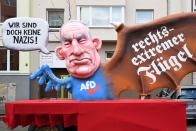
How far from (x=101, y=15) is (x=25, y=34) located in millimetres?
19469

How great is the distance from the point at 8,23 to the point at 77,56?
6.47 ft

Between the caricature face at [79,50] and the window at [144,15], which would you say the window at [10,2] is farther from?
the caricature face at [79,50]

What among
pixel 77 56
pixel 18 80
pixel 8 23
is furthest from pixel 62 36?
pixel 18 80

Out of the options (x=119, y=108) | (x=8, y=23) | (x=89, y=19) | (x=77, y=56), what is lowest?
(x=119, y=108)

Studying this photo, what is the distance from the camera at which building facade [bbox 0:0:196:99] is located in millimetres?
29719

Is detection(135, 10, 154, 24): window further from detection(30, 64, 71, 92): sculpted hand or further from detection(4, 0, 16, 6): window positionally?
detection(30, 64, 71, 92): sculpted hand

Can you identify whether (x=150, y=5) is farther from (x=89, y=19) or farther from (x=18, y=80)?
(x=18, y=80)

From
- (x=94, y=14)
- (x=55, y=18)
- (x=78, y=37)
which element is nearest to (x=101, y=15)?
(x=94, y=14)

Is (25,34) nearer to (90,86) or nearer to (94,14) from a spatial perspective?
(90,86)

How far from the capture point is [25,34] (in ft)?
37.6

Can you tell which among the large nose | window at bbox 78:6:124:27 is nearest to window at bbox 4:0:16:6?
window at bbox 78:6:124:27

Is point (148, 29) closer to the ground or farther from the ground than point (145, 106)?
farther from the ground

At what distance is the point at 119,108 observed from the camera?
10281 millimetres

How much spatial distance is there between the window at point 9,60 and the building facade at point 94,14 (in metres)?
0.42
